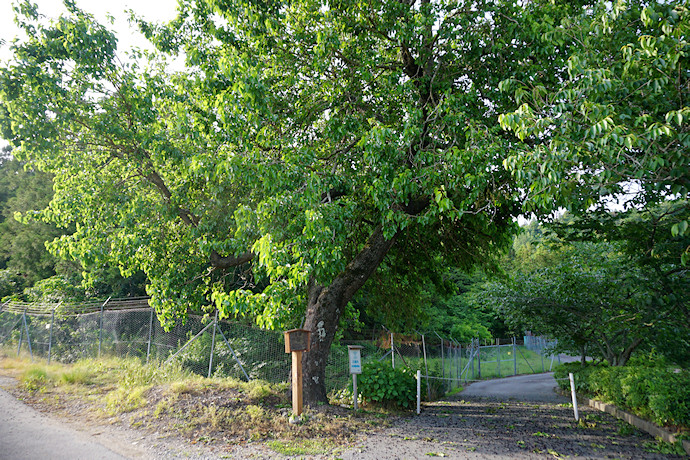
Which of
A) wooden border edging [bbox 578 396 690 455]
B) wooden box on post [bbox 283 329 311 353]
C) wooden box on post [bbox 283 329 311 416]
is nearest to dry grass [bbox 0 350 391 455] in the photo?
wooden box on post [bbox 283 329 311 416]

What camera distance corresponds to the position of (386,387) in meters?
10.7

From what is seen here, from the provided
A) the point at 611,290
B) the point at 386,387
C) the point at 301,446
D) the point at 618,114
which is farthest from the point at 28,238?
the point at 618,114

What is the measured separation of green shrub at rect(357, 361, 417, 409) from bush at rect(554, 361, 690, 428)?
197 inches

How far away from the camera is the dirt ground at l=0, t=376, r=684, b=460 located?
21.7 ft

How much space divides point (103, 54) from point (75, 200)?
328 centimetres

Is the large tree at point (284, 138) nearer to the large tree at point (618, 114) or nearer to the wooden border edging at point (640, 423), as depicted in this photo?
the large tree at point (618, 114)

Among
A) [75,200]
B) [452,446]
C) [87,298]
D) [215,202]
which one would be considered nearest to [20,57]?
[75,200]

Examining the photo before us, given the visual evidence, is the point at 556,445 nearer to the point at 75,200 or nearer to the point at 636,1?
the point at 636,1

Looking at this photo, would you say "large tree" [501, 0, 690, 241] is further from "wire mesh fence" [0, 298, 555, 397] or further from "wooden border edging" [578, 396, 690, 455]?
"wire mesh fence" [0, 298, 555, 397]

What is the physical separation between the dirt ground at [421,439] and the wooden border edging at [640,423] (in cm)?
21

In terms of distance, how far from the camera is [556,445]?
24.3 feet

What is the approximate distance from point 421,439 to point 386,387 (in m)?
3.15

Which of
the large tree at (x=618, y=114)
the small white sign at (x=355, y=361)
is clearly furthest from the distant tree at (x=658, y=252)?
the small white sign at (x=355, y=361)

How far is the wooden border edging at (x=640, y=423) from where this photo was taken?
767cm
